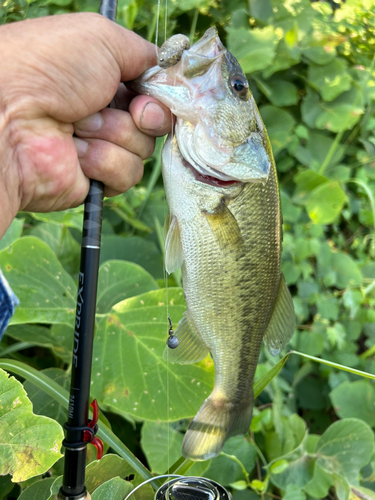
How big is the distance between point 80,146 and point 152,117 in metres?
0.17

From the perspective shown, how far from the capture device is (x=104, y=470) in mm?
806

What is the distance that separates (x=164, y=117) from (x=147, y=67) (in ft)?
0.32

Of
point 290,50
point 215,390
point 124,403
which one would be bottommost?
point 124,403

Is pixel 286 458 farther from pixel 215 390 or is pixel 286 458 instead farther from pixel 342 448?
pixel 215 390

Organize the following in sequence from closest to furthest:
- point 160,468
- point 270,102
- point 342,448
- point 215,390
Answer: point 215,390, point 160,468, point 342,448, point 270,102

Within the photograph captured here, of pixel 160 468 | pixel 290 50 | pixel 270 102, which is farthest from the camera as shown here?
pixel 270 102

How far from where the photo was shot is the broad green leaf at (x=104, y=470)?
2.55 feet

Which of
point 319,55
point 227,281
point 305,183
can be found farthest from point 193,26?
point 227,281

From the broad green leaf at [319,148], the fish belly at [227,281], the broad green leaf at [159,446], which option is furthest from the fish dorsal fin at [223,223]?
the broad green leaf at [319,148]

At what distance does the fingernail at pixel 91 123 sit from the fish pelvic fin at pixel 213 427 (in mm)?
588

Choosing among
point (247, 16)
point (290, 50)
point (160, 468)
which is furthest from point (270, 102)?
point (160, 468)

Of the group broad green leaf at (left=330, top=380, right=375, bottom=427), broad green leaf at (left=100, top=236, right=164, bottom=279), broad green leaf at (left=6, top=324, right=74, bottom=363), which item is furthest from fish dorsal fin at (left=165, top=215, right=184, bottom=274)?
broad green leaf at (left=330, top=380, right=375, bottom=427)

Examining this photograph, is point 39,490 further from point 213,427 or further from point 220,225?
point 220,225

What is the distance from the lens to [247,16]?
1.90 m
